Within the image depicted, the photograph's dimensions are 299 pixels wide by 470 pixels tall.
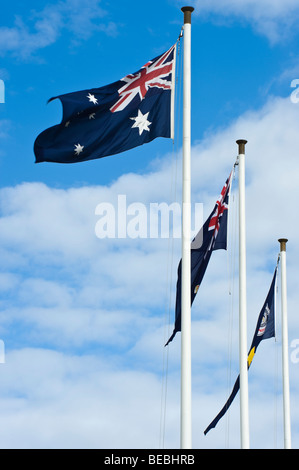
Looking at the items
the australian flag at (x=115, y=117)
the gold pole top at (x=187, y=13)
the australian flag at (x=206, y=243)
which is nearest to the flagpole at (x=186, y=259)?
the gold pole top at (x=187, y=13)

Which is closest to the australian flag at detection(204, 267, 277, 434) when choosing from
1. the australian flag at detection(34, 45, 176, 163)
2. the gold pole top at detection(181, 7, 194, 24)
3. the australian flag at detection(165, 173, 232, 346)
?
the australian flag at detection(165, 173, 232, 346)

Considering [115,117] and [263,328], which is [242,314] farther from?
[115,117]

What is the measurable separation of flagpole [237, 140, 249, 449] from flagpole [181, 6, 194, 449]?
276 inches

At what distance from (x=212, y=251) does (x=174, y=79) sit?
473 cm

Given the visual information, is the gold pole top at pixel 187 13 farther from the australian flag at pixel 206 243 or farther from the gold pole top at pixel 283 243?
the gold pole top at pixel 283 243

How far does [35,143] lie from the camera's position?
16625 mm

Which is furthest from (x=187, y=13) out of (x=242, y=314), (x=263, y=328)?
(x=263, y=328)

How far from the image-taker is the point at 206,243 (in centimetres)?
1980

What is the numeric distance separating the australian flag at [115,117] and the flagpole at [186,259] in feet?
1.17

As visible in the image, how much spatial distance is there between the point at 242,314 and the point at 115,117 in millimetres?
8480

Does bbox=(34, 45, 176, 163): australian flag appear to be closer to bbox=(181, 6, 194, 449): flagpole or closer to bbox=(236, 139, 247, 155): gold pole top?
bbox=(181, 6, 194, 449): flagpole

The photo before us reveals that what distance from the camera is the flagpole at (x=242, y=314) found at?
22.2 m

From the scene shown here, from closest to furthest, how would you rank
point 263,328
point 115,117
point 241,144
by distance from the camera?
point 115,117 < point 241,144 < point 263,328
